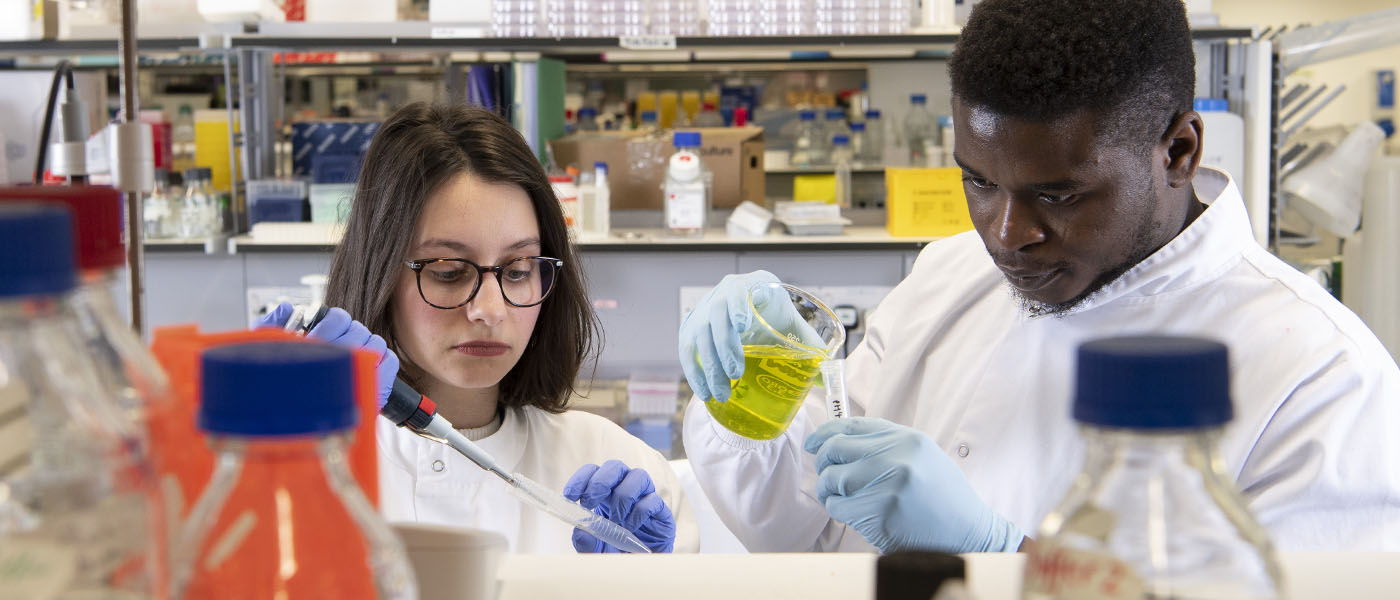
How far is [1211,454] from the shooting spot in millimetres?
393

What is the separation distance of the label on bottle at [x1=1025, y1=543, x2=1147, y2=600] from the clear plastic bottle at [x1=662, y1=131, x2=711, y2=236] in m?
3.22

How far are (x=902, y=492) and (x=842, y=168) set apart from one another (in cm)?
325

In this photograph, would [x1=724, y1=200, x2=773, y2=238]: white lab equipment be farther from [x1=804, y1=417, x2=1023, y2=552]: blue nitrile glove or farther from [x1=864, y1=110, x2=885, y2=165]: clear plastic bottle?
[x1=804, y1=417, x2=1023, y2=552]: blue nitrile glove

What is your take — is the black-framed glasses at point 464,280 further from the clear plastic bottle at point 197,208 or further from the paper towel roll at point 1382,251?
the paper towel roll at point 1382,251

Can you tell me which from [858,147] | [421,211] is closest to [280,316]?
[421,211]

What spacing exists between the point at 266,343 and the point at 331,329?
80cm

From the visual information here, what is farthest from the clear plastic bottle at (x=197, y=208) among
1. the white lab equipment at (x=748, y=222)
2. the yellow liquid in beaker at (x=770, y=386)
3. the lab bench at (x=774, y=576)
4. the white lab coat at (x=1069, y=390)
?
the lab bench at (x=774, y=576)

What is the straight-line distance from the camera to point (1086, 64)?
119cm

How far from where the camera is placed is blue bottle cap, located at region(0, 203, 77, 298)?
0.33 metres

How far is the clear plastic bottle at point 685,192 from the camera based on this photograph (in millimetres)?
3613

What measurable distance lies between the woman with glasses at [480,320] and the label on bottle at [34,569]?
1.10 meters

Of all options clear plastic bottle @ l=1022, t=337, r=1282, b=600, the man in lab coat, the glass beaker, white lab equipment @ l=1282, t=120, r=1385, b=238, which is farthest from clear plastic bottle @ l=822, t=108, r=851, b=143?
clear plastic bottle @ l=1022, t=337, r=1282, b=600

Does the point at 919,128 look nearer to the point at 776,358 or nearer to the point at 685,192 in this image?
the point at 685,192

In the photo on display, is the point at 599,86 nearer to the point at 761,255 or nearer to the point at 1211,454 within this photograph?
the point at 761,255
